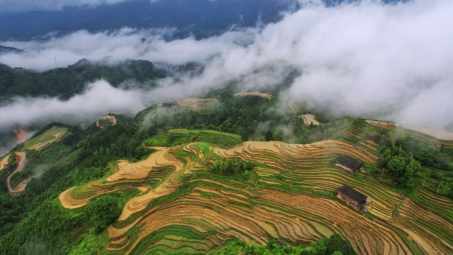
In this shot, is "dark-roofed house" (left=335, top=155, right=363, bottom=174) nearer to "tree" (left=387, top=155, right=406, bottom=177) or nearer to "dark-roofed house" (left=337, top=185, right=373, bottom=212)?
"tree" (left=387, top=155, right=406, bottom=177)

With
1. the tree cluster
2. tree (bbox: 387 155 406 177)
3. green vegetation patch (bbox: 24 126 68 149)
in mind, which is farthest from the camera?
green vegetation patch (bbox: 24 126 68 149)

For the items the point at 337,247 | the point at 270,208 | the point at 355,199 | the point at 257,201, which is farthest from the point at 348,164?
the point at 337,247

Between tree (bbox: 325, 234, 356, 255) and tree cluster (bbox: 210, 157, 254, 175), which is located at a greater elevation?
tree cluster (bbox: 210, 157, 254, 175)

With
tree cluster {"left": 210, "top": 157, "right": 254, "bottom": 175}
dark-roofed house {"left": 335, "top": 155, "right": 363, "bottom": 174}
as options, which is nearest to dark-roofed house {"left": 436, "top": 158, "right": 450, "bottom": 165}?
dark-roofed house {"left": 335, "top": 155, "right": 363, "bottom": 174}

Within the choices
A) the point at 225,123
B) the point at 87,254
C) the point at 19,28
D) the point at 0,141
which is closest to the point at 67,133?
the point at 0,141

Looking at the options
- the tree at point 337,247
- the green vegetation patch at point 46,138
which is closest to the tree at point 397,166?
the tree at point 337,247

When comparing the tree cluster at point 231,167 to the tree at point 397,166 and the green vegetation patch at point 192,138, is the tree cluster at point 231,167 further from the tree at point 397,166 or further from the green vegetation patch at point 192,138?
the tree at point 397,166
